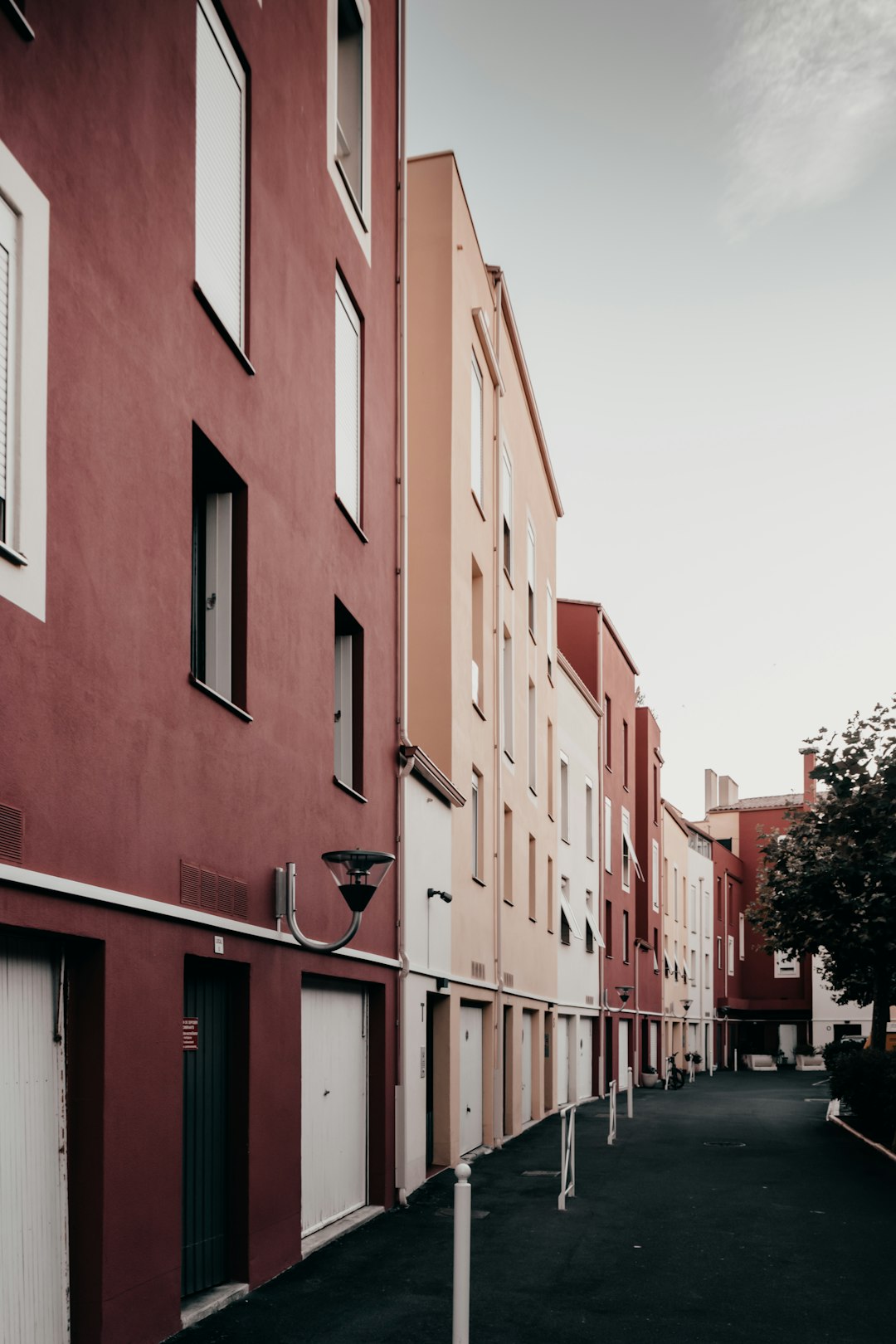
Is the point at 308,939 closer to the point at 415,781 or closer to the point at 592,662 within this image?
the point at 415,781

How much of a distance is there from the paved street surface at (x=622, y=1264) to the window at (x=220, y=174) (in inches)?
244

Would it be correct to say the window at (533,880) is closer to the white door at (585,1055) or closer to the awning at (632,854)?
the white door at (585,1055)

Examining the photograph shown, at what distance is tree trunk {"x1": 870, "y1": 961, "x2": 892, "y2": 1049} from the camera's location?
Result: 24.5 metres

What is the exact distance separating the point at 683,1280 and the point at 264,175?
8.45m

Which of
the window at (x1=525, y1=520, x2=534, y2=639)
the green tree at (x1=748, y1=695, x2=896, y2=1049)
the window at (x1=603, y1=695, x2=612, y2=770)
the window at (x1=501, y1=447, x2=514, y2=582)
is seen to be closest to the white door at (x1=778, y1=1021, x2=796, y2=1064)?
the window at (x1=603, y1=695, x2=612, y2=770)

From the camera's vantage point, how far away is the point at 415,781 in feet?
50.6

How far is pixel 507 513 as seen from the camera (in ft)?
78.3

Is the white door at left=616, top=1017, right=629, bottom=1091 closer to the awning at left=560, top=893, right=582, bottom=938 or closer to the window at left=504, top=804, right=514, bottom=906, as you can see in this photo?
the awning at left=560, top=893, right=582, bottom=938

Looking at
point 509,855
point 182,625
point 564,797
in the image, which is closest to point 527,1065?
point 509,855

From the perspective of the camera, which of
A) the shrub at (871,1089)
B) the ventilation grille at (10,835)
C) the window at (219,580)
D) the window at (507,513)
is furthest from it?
the window at (507,513)

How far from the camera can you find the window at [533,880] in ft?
88.8

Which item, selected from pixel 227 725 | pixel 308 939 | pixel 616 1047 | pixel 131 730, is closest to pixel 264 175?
pixel 227 725

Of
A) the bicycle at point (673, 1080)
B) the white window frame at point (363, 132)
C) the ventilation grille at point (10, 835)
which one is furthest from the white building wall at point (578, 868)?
the ventilation grille at point (10, 835)

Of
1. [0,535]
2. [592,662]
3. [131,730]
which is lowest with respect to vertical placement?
[131,730]
